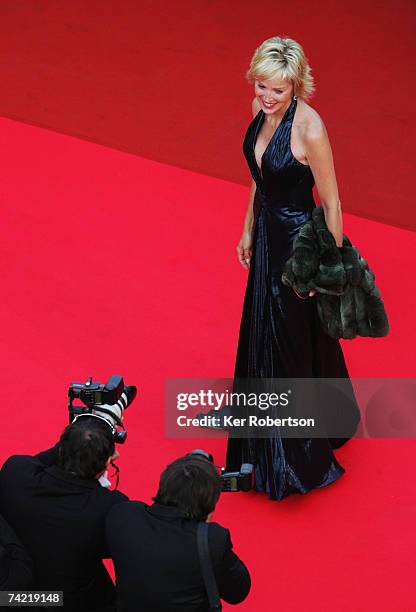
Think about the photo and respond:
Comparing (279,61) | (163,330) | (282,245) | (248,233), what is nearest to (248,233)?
(248,233)

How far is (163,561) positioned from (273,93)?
1604mm

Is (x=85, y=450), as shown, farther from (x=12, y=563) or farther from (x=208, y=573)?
(x=208, y=573)

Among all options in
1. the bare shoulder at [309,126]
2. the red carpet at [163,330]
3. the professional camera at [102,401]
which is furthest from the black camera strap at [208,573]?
the bare shoulder at [309,126]

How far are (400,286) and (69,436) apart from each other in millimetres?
2422

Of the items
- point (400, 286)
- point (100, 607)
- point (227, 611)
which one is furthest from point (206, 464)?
point (400, 286)

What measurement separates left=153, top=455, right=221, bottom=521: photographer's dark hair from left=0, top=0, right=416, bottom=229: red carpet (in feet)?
9.60

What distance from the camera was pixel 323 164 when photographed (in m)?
3.44

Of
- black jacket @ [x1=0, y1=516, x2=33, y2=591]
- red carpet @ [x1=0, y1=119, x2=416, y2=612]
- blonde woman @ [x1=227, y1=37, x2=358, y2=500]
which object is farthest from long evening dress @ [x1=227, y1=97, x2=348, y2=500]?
black jacket @ [x1=0, y1=516, x2=33, y2=591]

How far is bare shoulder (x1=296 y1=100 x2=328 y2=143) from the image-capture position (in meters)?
3.43

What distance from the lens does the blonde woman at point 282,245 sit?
136 inches

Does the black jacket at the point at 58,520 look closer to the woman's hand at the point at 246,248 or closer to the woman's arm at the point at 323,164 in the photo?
the woman's arm at the point at 323,164

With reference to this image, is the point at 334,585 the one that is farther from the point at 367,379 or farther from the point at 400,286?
the point at 400,286

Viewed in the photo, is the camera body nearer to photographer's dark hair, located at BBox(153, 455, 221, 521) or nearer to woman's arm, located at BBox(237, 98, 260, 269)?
photographer's dark hair, located at BBox(153, 455, 221, 521)

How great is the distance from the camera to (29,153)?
578 cm
